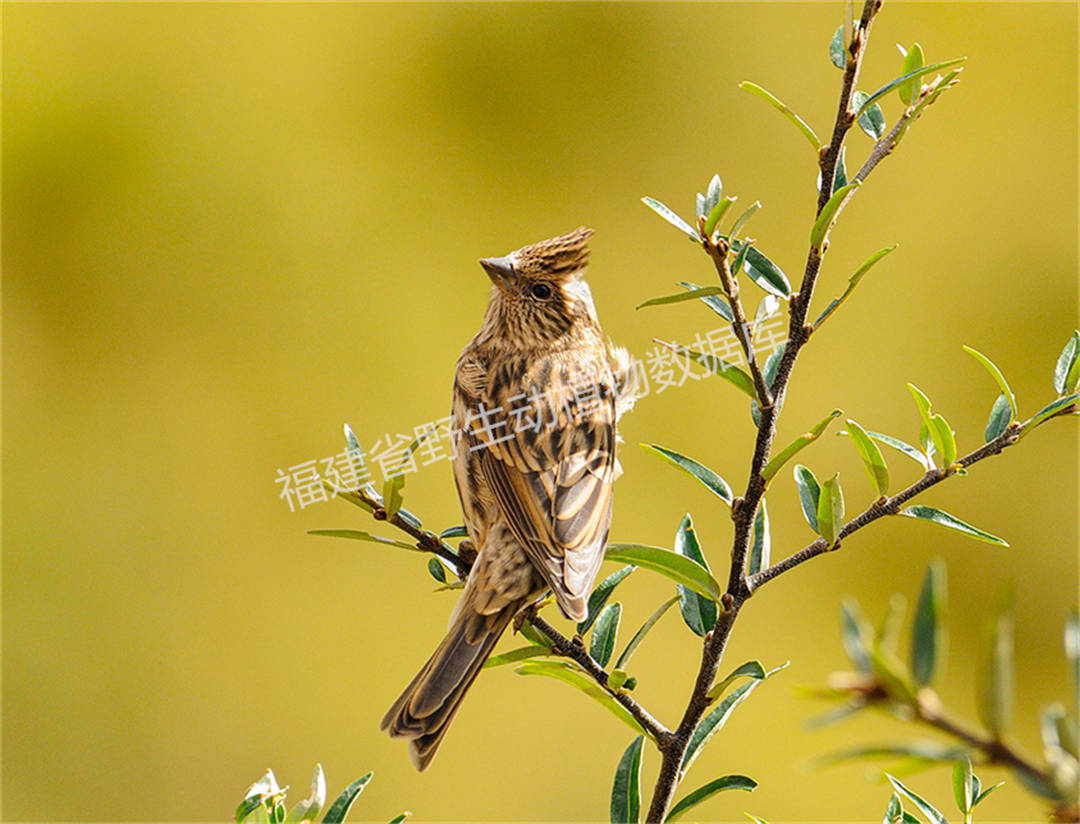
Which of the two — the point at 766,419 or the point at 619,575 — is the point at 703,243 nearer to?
the point at 766,419

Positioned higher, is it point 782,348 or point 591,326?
point 591,326

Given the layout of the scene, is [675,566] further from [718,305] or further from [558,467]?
[558,467]

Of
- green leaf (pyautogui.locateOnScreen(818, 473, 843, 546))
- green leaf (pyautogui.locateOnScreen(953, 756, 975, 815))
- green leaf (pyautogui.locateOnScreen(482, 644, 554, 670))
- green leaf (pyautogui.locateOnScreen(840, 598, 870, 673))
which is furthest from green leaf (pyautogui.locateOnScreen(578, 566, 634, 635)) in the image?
green leaf (pyautogui.locateOnScreen(840, 598, 870, 673))

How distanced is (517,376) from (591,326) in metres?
0.26

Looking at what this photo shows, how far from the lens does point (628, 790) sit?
1146 millimetres

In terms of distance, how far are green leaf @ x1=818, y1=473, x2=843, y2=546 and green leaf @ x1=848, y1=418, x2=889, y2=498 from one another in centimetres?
5

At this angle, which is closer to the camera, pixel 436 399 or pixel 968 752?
Result: pixel 968 752

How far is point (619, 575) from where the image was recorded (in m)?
1.29

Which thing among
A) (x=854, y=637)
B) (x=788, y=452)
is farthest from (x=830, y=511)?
(x=854, y=637)

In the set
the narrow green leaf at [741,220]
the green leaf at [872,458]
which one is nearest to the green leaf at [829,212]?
the narrow green leaf at [741,220]

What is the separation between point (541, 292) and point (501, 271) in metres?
0.12

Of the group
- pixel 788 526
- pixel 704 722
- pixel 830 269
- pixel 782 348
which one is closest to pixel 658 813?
pixel 704 722

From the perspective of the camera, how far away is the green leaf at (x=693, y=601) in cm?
112

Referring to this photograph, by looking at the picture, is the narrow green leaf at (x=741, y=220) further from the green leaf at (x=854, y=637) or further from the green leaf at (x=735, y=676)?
the green leaf at (x=854, y=637)
